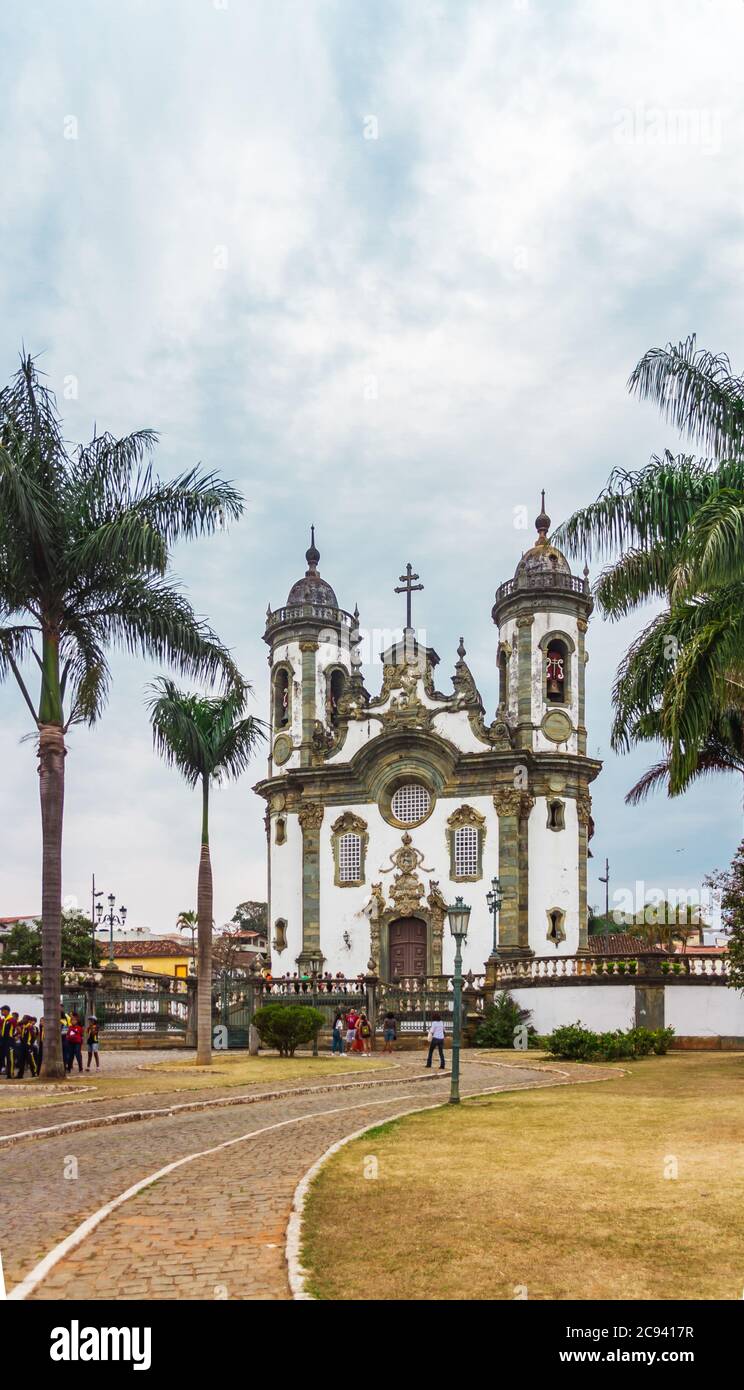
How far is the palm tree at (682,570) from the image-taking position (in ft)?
60.3

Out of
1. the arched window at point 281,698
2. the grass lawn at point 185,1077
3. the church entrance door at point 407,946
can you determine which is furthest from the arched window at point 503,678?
the grass lawn at point 185,1077

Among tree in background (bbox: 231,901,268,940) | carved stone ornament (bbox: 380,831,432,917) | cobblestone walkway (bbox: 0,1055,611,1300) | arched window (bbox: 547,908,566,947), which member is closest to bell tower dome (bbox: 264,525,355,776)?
carved stone ornament (bbox: 380,831,432,917)

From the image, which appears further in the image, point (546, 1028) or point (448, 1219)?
point (546, 1028)

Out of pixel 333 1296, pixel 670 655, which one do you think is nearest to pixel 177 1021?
pixel 670 655

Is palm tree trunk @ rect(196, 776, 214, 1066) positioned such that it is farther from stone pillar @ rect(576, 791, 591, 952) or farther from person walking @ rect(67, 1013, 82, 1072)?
stone pillar @ rect(576, 791, 591, 952)

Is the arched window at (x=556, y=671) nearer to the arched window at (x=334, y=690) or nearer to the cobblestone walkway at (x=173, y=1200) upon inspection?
the arched window at (x=334, y=690)

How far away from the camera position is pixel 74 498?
2306 cm

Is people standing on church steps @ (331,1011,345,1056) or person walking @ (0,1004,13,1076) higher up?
person walking @ (0,1004,13,1076)

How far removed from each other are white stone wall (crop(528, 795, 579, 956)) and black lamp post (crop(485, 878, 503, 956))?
1313 millimetres

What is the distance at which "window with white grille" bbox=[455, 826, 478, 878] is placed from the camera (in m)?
47.6

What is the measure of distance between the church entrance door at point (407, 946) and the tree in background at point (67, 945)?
71.2 feet
